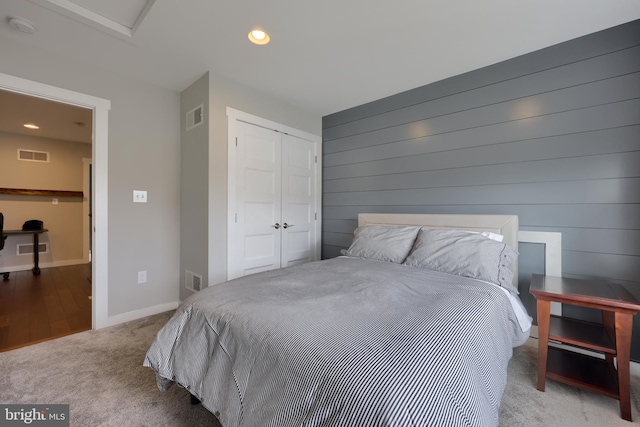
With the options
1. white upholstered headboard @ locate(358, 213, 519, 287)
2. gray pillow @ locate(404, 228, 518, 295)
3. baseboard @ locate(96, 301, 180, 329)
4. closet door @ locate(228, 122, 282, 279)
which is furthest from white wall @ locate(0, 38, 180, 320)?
gray pillow @ locate(404, 228, 518, 295)

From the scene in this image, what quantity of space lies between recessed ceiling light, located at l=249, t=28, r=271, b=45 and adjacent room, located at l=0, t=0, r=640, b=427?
16mm

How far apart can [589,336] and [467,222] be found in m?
1.06

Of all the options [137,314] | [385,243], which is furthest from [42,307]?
[385,243]

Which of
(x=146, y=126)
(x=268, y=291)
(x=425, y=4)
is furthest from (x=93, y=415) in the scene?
(x=425, y=4)

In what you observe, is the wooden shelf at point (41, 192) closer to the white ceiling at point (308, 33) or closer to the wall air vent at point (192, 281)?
the white ceiling at point (308, 33)

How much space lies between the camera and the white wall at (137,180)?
98.3 inches

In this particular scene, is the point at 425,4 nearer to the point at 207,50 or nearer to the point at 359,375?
the point at 207,50

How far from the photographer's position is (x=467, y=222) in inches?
94.5

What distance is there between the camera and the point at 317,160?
3662mm

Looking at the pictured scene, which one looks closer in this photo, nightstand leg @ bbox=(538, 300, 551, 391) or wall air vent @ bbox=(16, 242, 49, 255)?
nightstand leg @ bbox=(538, 300, 551, 391)

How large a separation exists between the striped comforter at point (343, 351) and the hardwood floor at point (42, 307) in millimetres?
1853

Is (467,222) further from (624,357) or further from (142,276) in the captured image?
(142,276)

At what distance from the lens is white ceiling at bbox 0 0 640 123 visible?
176 cm

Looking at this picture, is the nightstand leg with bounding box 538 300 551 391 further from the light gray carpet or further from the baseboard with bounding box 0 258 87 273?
the baseboard with bounding box 0 258 87 273
